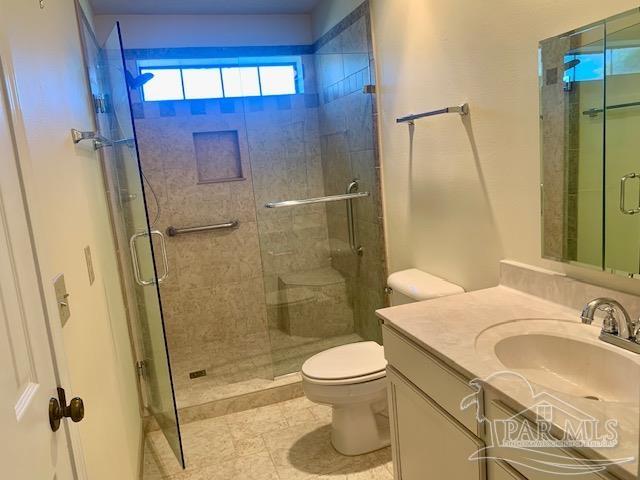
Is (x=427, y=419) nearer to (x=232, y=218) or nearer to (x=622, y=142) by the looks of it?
(x=622, y=142)

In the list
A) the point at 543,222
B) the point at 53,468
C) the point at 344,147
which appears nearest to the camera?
the point at 53,468

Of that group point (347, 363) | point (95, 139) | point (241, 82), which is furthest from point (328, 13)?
point (347, 363)

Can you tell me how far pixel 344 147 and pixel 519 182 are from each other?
1.65 meters

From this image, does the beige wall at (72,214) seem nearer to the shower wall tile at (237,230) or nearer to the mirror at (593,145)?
the shower wall tile at (237,230)

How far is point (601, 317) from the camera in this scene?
1.45m

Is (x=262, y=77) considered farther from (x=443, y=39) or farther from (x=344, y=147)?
(x=443, y=39)

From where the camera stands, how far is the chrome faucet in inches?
49.1

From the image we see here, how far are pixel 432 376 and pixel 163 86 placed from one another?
2.82 m

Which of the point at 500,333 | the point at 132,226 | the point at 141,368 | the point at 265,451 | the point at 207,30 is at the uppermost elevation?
the point at 207,30

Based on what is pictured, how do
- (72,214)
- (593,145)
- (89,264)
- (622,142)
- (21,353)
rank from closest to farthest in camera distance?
(21,353), (622,142), (593,145), (72,214), (89,264)

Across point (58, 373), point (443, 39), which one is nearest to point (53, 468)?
point (58, 373)

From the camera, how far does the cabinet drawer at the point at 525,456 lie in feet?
3.07

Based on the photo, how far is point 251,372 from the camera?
3166mm

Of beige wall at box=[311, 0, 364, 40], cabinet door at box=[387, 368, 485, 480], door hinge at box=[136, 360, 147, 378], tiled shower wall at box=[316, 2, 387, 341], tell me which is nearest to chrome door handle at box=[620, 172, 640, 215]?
cabinet door at box=[387, 368, 485, 480]
